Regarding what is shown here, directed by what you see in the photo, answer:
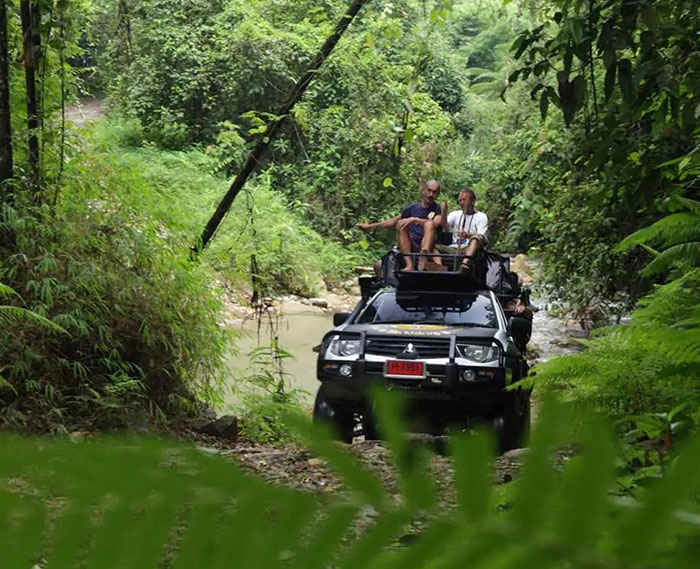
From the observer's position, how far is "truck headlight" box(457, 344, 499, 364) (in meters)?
6.60

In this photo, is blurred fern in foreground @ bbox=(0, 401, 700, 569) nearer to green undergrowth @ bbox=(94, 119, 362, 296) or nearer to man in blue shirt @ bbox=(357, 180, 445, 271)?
man in blue shirt @ bbox=(357, 180, 445, 271)

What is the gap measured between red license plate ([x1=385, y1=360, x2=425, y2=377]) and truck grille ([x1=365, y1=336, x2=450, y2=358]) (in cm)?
13

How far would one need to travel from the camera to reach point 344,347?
6.91m

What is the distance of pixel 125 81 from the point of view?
2089 centimetres

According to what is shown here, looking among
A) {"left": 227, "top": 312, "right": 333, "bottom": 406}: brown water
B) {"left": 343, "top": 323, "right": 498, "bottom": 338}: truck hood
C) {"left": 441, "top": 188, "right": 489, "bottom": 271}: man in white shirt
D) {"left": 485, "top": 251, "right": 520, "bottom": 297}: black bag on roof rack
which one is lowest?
{"left": 227, "top": 312, "right": 333, "bottom": 406}: brown water

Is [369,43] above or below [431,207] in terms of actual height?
above

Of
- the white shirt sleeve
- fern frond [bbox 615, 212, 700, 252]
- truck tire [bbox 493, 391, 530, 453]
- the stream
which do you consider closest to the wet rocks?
truck tire [bbox 493, 391, 530, 453]

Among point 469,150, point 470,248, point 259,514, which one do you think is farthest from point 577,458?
point 469,150

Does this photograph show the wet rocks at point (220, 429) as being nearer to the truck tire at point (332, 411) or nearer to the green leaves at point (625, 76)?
the truck tire at point (332, 411)

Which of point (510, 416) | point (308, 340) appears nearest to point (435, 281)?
point (510, 416)

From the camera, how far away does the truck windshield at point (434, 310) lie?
7375 millimetres

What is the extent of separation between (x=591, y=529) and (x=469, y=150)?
2658 centimetres

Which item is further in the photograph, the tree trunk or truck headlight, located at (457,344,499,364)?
truck headlight, located at (457,344,499,364)

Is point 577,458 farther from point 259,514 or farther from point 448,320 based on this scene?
point 448,320
